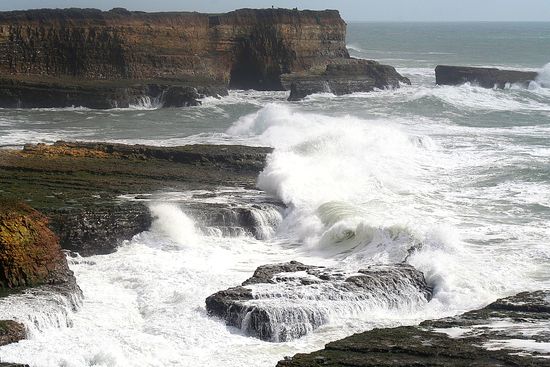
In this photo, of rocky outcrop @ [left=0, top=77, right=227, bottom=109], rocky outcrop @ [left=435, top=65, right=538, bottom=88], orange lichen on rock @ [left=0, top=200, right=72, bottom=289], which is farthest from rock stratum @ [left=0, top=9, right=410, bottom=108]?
orange lichen on rock @ [left=0, top=200, right=72, bottom=289]

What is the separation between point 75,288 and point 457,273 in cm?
634

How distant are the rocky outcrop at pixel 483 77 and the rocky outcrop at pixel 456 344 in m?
39.1

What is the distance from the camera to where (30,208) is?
17672 mm

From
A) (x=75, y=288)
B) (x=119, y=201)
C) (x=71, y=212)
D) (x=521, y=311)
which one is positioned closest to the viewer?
(x=521, y=311)

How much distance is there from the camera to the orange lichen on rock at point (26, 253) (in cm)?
1552

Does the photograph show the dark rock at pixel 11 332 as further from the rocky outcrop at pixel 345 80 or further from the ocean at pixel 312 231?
the rocky outcrop at pixel 345 80

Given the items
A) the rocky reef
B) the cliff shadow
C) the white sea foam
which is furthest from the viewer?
the white sea foam

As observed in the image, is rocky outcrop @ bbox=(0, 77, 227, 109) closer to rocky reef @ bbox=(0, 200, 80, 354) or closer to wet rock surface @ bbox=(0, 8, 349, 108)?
wet rock surface @ bbox=(0, 8, 349, 108)

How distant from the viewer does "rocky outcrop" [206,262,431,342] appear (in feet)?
48.6

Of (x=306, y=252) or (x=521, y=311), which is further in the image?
(x=306, y=252)

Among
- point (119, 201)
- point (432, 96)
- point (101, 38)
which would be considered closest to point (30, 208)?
point (119, 201)

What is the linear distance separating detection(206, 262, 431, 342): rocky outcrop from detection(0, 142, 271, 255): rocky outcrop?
12.4 feet

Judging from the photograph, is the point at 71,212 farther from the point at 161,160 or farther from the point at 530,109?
the point at 530,109

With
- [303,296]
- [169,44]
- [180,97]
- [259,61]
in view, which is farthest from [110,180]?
[259,61]
